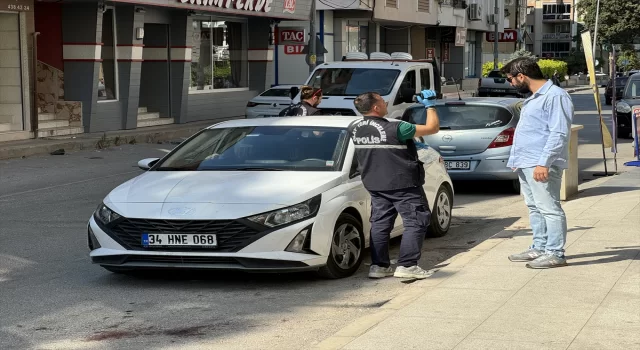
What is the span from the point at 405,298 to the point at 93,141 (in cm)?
1811

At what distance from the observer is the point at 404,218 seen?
859 cm

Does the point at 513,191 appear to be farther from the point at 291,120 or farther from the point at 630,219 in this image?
the point at 291,120

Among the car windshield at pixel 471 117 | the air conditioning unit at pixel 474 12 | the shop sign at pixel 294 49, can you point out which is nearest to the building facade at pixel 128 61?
the shop sign at pixel 294 49

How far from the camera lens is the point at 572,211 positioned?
40.8ft

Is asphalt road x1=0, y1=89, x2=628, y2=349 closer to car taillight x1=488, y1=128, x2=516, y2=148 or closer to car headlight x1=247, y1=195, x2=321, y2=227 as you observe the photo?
car headlight x1=247, y1=195, x2=321, y2=227

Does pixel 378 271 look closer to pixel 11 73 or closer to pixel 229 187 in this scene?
pixel 229 187

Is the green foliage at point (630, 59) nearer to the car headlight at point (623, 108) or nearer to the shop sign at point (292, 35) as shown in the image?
the shop sign at point (292, 35)

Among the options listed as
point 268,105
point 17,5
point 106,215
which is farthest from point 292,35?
point 106,215

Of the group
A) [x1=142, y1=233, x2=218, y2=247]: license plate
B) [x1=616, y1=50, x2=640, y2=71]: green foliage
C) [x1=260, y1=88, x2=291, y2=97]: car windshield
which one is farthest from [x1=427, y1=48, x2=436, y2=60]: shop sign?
[x1=142, y1=233, x2=218, y2=247]: license plate

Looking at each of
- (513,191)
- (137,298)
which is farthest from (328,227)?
(513,191)

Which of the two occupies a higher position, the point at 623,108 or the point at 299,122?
the point at 299,122

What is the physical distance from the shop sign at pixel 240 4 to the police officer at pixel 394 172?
20953 mm

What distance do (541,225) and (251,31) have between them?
96.6 feet

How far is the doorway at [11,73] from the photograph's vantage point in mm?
24906
